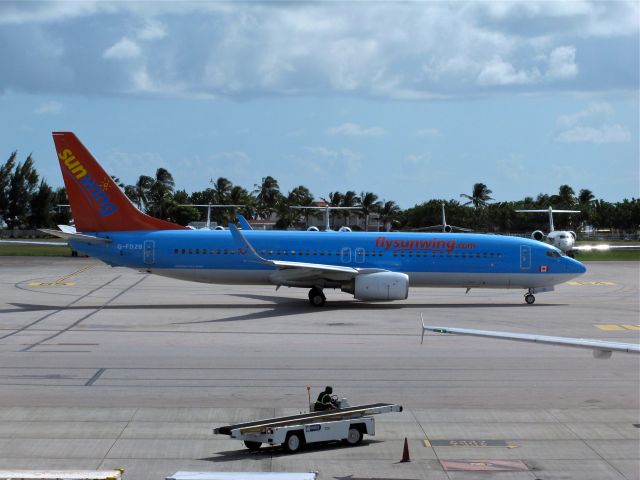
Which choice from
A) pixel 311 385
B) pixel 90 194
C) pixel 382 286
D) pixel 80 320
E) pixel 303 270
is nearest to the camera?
pixel 311 385

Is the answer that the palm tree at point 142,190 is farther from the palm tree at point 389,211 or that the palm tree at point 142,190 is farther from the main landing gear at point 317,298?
the main landing gear at point 317,298

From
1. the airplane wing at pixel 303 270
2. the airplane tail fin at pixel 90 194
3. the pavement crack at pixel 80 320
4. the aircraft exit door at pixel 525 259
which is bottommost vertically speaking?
the pavement crack at pixel 80 320

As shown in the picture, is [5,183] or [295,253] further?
[5,183]

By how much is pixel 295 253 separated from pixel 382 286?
4584mm

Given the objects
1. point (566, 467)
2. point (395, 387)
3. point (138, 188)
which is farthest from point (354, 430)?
point (138, 188)

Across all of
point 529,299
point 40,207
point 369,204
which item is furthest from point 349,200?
point 529,299

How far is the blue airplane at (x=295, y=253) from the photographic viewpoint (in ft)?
131

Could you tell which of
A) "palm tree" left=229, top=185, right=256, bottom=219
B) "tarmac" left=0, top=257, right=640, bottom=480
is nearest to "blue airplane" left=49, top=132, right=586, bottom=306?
"tarmac" left=0, top=257, right=640, bottom=480

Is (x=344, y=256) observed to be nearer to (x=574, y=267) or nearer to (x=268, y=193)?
(x=574, y=267)

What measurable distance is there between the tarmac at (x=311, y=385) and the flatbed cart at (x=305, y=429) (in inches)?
10.7

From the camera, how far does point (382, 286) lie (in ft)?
129

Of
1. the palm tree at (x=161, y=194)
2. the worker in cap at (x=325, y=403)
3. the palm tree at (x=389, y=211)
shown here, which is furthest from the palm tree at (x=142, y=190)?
the worker in cap at (x=325, y=403)

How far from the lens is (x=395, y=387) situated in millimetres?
22375

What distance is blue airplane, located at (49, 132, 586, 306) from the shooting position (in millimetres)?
40062
